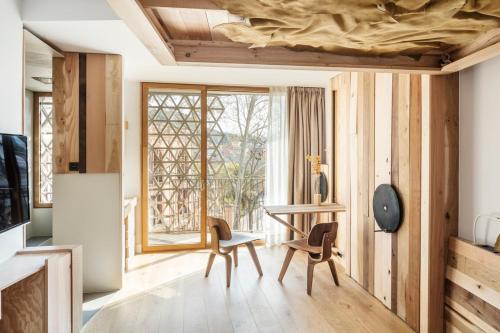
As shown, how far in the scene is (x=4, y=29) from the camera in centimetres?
201

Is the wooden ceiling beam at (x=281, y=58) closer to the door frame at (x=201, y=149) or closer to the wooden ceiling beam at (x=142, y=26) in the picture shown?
the wooden ceiling beam at (x=142, y=26)

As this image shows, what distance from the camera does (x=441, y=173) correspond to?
203 cm

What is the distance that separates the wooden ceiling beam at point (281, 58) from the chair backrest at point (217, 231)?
173 cm

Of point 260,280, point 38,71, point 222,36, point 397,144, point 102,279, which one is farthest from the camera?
point 38,71

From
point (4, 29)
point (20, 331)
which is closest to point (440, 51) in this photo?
point (4, 29)

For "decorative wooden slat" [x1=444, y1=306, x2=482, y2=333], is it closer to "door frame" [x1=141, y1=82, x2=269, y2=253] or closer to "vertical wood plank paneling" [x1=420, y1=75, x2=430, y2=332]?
"vertical wood plank paneling" [x1=420, y1=75, x2=430, y2=332]

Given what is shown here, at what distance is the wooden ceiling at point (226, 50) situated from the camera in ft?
4.22

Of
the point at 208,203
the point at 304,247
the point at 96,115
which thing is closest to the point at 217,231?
the point at 304,247

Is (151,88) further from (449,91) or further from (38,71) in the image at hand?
(449,91)

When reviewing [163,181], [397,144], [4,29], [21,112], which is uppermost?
[4,29]

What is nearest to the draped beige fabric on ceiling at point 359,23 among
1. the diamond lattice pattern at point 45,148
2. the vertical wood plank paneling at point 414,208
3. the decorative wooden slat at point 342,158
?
the vertical wood plank paneling at point 414,208

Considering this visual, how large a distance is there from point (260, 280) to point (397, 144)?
1811mm

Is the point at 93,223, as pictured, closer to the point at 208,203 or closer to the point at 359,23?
the point at 208,203

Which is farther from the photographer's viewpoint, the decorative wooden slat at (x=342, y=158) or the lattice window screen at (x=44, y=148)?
the lattice window screen at (x=44, y=148)
